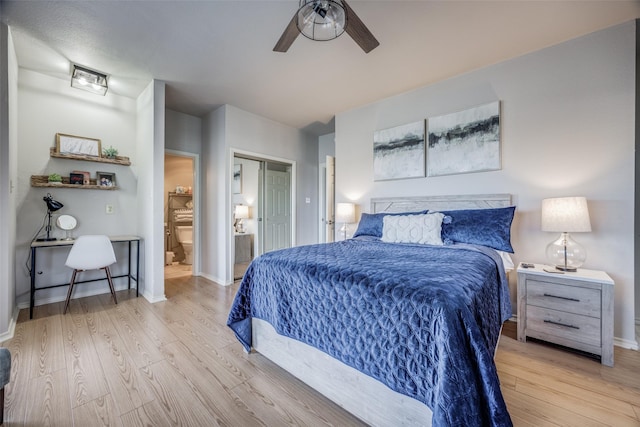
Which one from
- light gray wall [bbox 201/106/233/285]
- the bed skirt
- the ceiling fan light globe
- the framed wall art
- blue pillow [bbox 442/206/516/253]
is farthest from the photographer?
the framed wall art

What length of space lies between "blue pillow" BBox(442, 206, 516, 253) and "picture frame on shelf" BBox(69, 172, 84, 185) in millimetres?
4126

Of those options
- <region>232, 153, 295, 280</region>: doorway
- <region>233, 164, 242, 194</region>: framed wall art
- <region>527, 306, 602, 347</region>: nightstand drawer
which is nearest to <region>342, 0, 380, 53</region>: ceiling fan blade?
<region>527, 306, 602, 347</region>: nightstand drawer

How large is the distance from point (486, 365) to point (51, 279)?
4248 mm

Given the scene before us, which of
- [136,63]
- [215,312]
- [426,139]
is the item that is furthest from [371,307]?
[136,63]

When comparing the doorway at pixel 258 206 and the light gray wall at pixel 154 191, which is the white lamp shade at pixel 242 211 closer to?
the doorway at pixel 258 206

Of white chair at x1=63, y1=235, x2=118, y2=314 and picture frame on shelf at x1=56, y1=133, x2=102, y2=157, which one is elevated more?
picture frame on shelf at x1=56, y1=133, x2=102, y2=157

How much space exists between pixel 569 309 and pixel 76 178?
5.03 meters

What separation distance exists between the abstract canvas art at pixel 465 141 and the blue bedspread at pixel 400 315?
1278 mm

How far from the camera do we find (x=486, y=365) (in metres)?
0.94

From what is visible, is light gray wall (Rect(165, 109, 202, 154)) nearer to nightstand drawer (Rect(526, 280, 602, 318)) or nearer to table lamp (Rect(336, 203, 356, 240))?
table lamp (Rect(336, 203, 356, 240))

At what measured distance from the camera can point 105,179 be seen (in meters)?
3.31

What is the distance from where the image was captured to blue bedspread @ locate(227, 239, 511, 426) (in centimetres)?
95

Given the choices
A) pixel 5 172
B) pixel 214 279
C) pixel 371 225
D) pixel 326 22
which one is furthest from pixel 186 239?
pixel 326 22

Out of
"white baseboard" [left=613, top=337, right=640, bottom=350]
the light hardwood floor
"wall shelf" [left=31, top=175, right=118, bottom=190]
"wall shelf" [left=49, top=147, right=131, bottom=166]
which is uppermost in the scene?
"wall shelf" [left=49, top=147, right=131, bottom=166]
